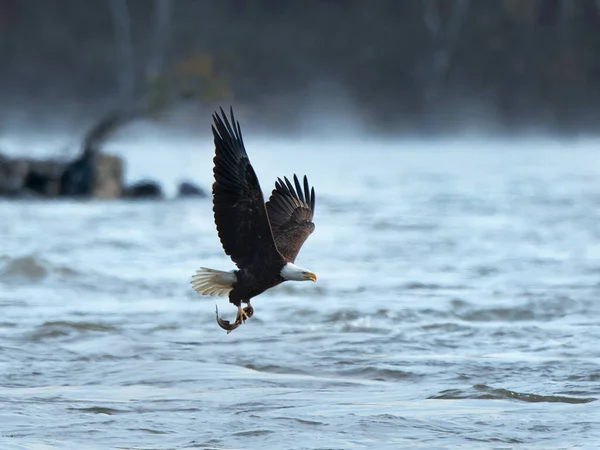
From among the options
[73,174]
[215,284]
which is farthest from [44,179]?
[215,284]

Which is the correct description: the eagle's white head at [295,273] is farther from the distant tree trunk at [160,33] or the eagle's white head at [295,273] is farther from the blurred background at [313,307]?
the distant tree trunk at [160,33]

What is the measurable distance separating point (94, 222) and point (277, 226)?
9.93m

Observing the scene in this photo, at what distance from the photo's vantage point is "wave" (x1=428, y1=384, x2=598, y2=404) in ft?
24.5

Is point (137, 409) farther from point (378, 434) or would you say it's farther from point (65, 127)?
point (65, 127)

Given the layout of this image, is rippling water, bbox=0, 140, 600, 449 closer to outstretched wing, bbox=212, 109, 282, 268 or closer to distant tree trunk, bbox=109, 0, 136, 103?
outstretched wing, bbox=212, 109, 282, 268

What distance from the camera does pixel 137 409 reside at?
7281 millimetres

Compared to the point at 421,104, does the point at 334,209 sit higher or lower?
lower

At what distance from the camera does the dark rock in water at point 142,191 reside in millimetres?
21781

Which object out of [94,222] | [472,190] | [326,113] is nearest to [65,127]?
[326,113]

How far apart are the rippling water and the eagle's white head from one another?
0.70m

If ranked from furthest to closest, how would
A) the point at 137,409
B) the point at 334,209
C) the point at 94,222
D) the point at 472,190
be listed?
the point at 472,190 < the point at 334,209 < the point at 94,222 < the point at 137,409

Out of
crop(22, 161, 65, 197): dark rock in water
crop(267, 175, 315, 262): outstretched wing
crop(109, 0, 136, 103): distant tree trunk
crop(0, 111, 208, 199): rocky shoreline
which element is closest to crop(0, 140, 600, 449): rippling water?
crop(267, 175, 315, 262): outstretched wing

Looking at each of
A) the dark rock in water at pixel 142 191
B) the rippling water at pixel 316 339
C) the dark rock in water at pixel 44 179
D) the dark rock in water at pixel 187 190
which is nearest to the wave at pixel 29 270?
the rippling water at pixel 316 339

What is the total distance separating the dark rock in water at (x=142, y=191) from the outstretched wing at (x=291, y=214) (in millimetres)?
13778
